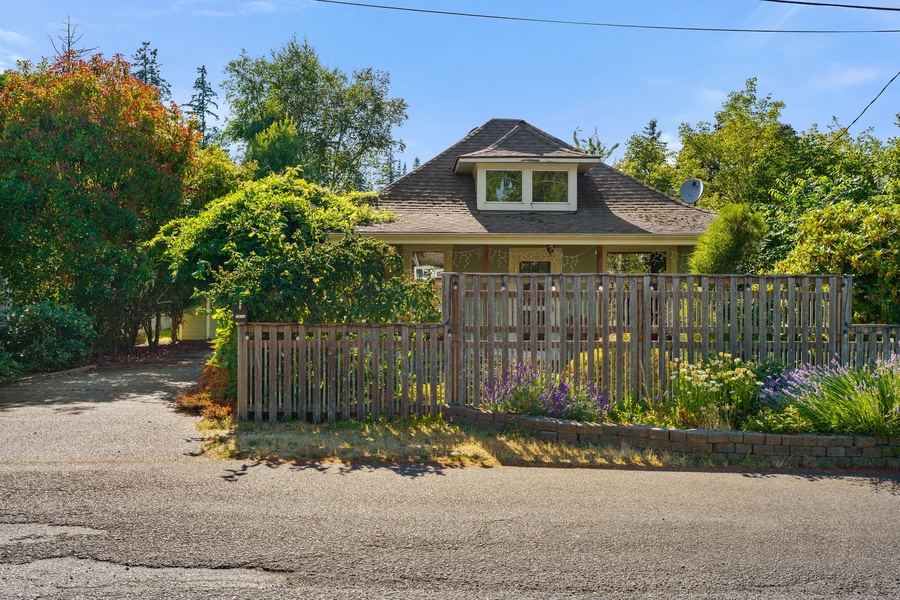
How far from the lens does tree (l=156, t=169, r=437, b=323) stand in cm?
880

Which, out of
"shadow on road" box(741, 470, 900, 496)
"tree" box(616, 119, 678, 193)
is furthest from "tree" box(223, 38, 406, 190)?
"shadow on road" box(741, 470, 900, 496)

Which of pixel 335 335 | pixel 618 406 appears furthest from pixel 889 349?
pixel 335 335

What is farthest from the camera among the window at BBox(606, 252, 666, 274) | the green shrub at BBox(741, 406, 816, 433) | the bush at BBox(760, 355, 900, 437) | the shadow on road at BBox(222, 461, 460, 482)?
the window at BBox(606, 252, 666, 274)

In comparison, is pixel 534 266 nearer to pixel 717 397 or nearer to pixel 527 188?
pixel 527 188

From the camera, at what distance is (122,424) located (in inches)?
339

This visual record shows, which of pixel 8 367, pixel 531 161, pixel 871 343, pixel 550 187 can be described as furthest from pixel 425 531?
pixel 550 187

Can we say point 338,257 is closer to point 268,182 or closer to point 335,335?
point 335,335

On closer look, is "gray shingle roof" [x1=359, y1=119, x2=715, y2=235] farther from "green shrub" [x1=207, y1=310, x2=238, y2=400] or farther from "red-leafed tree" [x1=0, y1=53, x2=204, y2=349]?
"green shrub" [x1=207, y1=310, x2=238, y2=400]

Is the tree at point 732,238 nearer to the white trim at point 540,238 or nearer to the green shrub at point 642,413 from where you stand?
the white trim at point 540,238

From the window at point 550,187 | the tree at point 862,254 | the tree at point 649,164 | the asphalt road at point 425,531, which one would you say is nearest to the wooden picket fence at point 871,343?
the tree at point 862,254

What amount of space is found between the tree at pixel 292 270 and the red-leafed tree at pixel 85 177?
21.2 feet

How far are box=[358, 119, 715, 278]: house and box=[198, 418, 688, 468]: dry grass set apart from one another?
9.47 m

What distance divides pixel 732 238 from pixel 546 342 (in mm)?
7277

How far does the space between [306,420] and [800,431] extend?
19.4 feet
